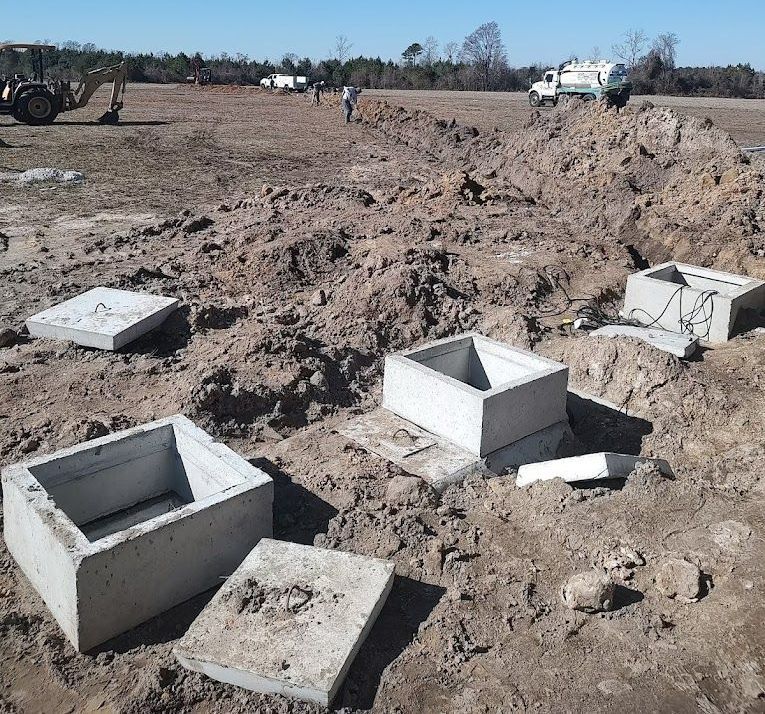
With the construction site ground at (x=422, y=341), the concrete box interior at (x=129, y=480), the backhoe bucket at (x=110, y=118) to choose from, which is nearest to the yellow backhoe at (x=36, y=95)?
the backhoe bucket at (x=110, y=118)

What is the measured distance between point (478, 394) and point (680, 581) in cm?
→ 174

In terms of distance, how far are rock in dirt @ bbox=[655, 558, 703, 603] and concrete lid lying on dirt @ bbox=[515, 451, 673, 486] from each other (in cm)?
93

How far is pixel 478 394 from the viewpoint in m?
5.20

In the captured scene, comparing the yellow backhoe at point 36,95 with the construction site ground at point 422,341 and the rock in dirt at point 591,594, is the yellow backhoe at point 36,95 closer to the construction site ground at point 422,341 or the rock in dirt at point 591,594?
the construction site ground at point 422,341

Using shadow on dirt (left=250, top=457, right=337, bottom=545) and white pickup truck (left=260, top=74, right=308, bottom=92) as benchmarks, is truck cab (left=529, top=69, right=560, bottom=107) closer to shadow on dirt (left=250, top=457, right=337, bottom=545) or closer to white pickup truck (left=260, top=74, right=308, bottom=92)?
white pickup truck (left=260, top=74, right=308, bottom=92)

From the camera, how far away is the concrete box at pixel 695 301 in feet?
Result: 25.4

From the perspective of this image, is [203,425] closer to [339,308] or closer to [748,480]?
[339,308]

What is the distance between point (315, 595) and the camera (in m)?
3.76

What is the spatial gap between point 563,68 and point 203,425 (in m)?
29.7

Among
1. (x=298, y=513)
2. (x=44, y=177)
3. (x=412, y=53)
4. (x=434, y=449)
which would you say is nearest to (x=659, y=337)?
(x=434, y=449)

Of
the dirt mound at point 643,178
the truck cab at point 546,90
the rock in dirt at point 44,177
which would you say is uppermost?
the truck cab at point 546,90

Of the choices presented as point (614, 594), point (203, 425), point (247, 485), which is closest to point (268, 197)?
point (203, 425)

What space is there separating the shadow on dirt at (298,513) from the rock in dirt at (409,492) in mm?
364

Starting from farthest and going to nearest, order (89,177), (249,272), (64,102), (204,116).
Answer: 1. (204,116)
2. (64,102)
3. (89,177)
4. (249,272)
